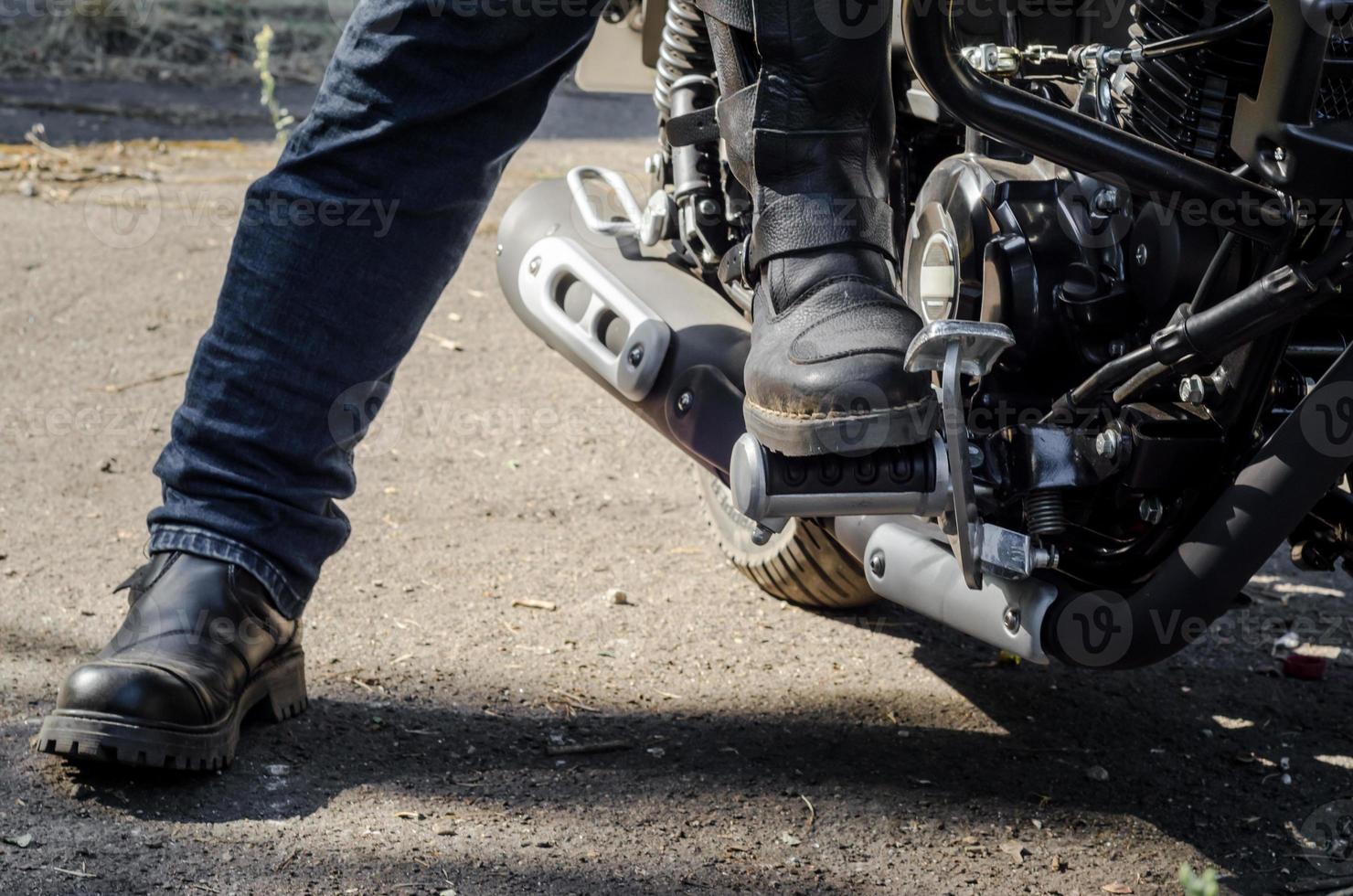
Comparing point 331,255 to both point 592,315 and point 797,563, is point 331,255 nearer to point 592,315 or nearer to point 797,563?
point 592,315

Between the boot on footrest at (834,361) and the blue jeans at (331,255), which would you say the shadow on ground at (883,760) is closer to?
the blue jeans at (331,255)

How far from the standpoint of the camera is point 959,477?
135cm

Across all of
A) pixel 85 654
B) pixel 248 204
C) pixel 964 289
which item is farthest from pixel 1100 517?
pixel 85 654

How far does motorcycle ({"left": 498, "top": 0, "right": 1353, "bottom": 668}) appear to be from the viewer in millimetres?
1279

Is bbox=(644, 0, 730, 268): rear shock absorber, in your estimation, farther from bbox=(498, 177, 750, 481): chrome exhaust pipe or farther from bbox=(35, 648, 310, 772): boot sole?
bbox=(35, 648, 310, 772): boot sole

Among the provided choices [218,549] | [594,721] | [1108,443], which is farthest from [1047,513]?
[218,549]

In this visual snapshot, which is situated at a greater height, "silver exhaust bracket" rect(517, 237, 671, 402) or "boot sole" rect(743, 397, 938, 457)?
"boot sole" rect(743, 397, 938, 457)

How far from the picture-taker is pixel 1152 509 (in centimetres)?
145

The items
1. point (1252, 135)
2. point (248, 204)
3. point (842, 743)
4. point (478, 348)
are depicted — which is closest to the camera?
point (1252, 135)

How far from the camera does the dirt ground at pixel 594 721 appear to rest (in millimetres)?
1484

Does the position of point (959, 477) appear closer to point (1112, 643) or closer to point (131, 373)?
point (1112, 643)

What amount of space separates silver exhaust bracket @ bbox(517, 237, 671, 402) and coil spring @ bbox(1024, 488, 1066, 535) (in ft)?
1.90

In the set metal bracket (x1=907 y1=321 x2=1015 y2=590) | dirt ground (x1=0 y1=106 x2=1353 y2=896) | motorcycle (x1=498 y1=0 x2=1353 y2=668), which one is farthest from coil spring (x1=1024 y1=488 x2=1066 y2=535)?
dirt ground (x1=0 y1=106 x2=1353 y2=896)

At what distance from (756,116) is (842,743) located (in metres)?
0.79
